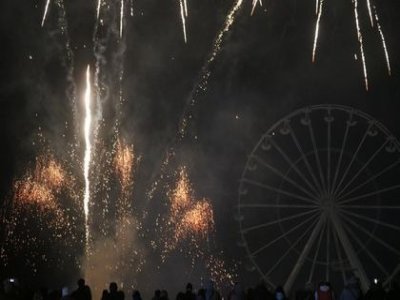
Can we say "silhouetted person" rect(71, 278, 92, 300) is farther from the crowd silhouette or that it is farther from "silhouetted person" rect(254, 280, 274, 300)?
"silhouetted person" rect(254, 280, 274, 300)

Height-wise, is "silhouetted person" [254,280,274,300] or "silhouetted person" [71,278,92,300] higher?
"silhouetted person" [71,278,92,300]

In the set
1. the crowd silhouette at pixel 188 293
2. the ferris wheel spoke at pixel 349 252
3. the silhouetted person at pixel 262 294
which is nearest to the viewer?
the crowd silhouette at pixel 188 293

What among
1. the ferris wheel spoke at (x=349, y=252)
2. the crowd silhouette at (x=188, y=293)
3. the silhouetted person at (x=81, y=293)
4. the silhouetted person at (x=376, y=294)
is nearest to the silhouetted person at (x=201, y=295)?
the crowd silhouette at (x=188, y=293)

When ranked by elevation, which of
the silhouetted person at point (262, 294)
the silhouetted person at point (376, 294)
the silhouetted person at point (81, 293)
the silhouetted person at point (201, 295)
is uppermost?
the silhouetted person at point (81, 293)

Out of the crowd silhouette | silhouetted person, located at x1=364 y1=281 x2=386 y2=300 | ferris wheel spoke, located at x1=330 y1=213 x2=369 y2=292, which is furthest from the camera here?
ferris wheel spoke, located at x1=330 y1=213 x2=369 y2=292

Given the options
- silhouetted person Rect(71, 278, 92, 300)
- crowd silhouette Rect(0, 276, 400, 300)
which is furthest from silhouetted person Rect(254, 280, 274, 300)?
silhouetted person Rect(71, 278, 92, 300)

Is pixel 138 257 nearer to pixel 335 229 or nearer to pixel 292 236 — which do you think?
pixel 292 236

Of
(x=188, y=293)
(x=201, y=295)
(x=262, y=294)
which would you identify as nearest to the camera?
(x=262, y=294)

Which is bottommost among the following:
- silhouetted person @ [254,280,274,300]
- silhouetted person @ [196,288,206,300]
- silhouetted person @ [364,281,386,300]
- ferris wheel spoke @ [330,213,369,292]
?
silhouetted person @ [364,281,386,300]

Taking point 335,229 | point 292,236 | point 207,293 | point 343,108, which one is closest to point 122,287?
point 292,236

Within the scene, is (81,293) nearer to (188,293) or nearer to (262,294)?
(188,293)

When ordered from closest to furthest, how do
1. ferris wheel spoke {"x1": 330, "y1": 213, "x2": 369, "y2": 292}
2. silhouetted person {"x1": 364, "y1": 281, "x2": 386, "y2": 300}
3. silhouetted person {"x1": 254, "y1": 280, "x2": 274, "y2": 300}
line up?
1. silhouetted person {"x1": 364, "y1": 281, "x2": 386, "y2": 300}
2. silhouetted person {"x1": 254, "y1": 280, "x2": 274, "y2": 300}
3. ferris wheel spoke {"x1": 330, "y1": 213, "x2": 369, "y2": 292}

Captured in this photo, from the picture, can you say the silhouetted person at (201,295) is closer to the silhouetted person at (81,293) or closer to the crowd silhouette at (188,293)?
the crowd silhouette at (188,293)

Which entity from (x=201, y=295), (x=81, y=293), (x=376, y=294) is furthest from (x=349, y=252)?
(x=81, y=293)
